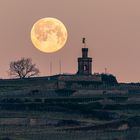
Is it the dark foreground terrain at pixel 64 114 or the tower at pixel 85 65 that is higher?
the tower at pixel 85 65

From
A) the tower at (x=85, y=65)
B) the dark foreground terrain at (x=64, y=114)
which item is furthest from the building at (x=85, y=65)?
the dark foreground terrain at (x=64, y=114)

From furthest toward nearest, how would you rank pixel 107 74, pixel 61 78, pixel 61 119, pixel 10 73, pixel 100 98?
pixel 10 73, pixel 107 74, pixel 61 78, pixel 100 98, pixel 61 119

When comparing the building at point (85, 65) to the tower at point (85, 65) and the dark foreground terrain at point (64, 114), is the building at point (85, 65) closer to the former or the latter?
the tower at point (85, 65)

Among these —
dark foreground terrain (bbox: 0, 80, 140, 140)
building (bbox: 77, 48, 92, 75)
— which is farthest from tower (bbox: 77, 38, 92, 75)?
dark foreground terrain (bbox: 0, 80, 140, 140)

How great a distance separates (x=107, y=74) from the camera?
17075 cm

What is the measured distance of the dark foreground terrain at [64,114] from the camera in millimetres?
109375

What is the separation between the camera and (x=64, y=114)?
126062mm

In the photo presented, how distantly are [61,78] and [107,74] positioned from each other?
18.9m

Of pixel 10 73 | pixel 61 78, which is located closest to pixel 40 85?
pixel 61 78

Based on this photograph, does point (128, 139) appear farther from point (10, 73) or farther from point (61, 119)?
point (10, 73)

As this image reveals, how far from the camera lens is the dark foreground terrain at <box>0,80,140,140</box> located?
109 meters

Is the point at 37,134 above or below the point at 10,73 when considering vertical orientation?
below

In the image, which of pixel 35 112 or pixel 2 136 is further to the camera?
pixel 35 112

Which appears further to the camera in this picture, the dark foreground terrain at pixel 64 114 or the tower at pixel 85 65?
the tower at pixel 85 65
